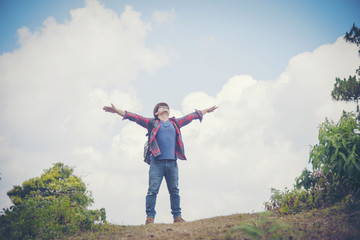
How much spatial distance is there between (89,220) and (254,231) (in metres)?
3.80

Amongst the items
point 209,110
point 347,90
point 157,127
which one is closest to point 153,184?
point 157,127

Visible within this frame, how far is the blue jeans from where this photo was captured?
6641 mm

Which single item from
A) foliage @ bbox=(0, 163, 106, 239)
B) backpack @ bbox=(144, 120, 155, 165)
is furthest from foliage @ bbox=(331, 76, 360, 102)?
foliage @ bbox=(0, 163, 106, 239)

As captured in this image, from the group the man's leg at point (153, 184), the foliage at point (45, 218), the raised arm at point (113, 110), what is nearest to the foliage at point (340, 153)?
the man's leg at point (153, 184)

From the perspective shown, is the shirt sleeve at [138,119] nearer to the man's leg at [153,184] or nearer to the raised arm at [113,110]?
the raised arm at [113,110]

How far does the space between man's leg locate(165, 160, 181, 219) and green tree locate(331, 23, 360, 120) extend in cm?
672

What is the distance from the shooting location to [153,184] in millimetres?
6680

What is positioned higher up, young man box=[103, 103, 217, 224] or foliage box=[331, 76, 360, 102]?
foliage box=[331, 76, 360, 102]

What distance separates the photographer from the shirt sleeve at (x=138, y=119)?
7079mm

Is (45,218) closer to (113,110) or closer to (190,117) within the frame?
(113,110)

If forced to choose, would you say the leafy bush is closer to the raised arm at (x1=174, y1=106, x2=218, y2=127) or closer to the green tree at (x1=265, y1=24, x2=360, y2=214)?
the green tree at (x1=265, y1=24, x2=360, y2=214)

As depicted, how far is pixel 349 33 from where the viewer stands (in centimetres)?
1016

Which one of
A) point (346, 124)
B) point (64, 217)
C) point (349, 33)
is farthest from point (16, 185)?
point (349, 33)

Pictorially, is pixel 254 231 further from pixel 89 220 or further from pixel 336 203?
pixel 89 220
